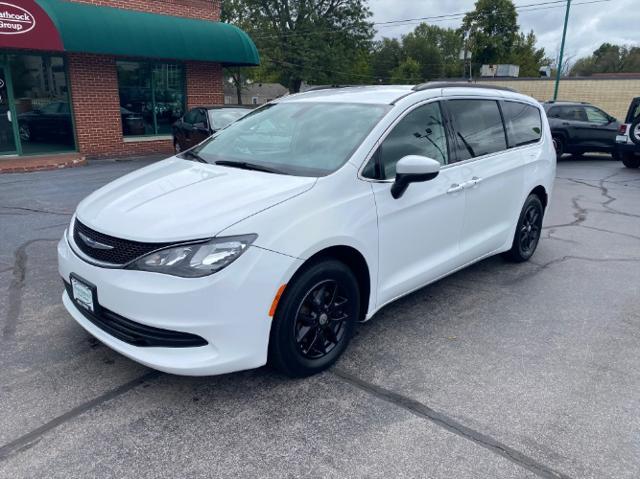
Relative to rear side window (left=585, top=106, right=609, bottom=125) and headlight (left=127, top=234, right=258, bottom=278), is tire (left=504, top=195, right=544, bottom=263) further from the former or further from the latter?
rear side window (left=585, top=106, right=609, bottom=125)

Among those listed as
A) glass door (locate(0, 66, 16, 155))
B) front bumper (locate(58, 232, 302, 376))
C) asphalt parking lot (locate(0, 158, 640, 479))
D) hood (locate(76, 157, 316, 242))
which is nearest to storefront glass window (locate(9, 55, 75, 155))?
glass door (locate(0, 66, 16, 155))

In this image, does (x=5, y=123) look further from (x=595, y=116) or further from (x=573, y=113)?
(x=595, y=116)

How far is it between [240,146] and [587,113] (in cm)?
1467

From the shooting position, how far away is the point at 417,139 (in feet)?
12.4

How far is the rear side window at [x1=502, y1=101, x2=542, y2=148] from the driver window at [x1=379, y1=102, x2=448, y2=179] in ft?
4.17

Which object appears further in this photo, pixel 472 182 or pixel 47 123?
pixel 47 123

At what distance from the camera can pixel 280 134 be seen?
157 inches

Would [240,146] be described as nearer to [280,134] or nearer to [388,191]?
[280,134]

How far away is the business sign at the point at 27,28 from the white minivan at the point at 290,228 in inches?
373

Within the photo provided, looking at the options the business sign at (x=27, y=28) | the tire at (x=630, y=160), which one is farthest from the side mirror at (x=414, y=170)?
the tire at (x=630, y=160)

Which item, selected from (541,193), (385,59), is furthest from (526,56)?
(541,193)

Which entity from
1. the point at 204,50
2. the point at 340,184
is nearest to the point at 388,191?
the point at 340,184

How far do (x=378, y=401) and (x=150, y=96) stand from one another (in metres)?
14.3

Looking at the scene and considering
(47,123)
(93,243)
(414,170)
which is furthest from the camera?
(47,123)
